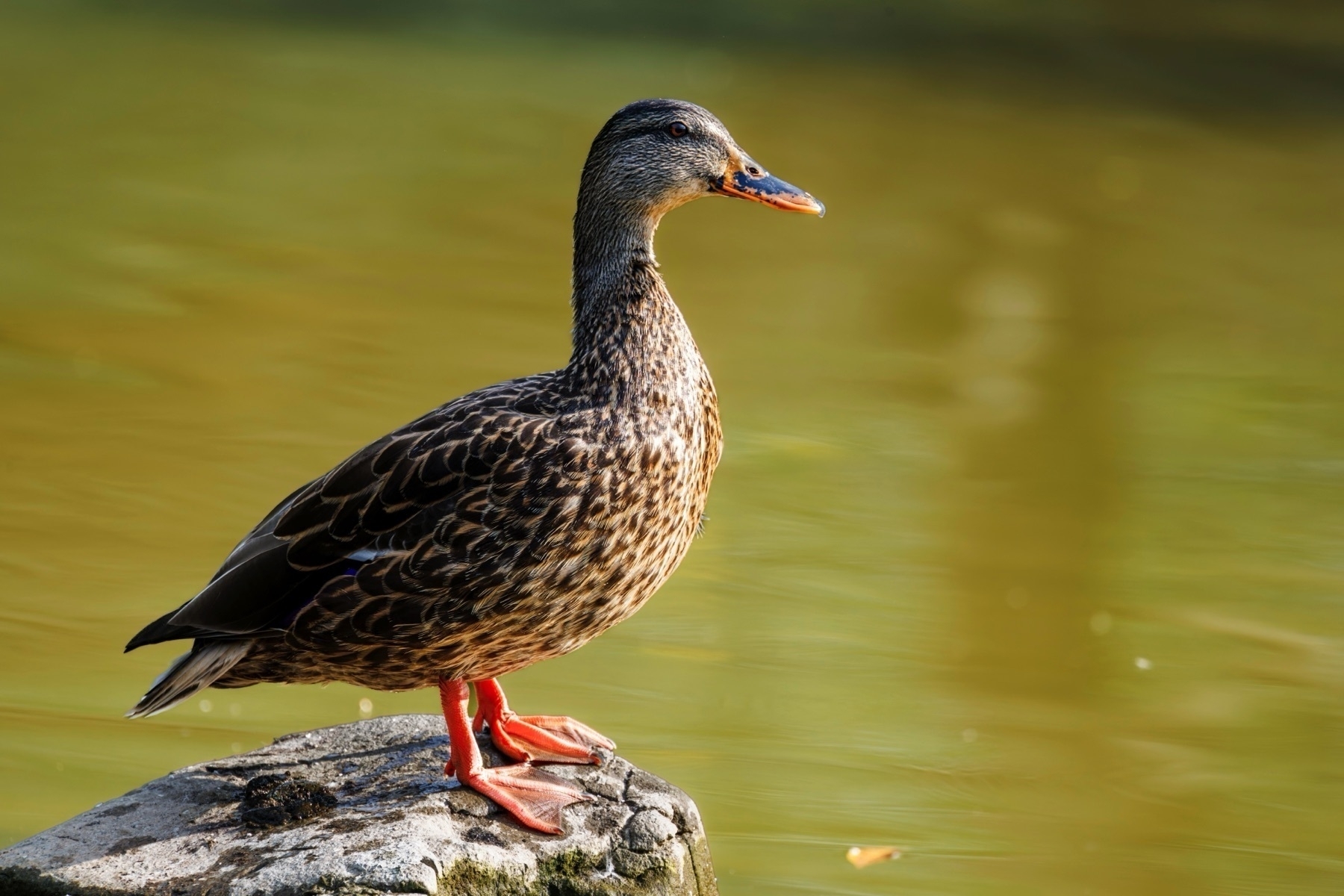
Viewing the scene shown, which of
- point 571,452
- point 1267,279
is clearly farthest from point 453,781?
point 1267,279

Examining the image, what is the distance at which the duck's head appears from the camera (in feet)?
13.9

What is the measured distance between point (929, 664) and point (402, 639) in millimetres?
2640

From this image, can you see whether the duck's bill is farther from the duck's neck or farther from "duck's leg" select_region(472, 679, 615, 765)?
"duck's leg" select_region(472, 679, 615, 765)

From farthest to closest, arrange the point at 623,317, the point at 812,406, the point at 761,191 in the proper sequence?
the point at 812,406 → the point at 761,191 → the point at 623,317

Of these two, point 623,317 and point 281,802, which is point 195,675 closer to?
point 281,802

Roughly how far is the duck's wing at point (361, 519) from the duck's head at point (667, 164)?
2.00 ft

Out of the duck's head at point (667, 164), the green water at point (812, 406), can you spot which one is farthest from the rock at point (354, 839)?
the duck's head at point (667, 164)

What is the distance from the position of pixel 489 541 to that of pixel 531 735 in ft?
2.15

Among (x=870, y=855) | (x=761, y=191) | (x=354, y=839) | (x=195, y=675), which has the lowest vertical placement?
(x=870, y=855)

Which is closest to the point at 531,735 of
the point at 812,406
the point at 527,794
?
the point at 527,794

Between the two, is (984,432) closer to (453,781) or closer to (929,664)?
(929,664)

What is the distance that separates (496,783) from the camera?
405 centimetres

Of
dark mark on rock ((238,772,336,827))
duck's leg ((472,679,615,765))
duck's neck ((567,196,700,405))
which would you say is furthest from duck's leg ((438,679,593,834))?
duck's neck ((567,196,700,405))

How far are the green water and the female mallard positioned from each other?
123 centimetres
